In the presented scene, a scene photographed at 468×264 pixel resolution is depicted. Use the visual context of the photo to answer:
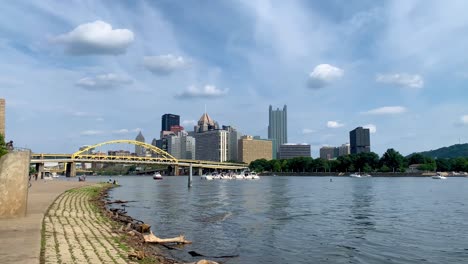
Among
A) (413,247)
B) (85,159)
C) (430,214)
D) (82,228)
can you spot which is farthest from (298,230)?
(85,159)

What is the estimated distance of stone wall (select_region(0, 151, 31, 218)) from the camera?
69.5ft

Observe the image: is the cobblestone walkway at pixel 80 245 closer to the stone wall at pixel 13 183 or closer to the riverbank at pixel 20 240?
the riverbank at pixel 20 240

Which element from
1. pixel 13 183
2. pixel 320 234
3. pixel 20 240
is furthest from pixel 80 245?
pixel 320 234

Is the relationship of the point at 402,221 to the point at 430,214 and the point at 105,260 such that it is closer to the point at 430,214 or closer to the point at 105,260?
the point at 430,214

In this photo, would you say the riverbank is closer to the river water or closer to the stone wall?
the stone wall

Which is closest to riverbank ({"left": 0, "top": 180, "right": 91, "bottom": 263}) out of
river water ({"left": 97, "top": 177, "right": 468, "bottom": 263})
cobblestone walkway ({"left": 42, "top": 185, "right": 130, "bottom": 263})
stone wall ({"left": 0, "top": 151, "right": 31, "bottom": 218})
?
cobblestone walkway ({"left": 42, "top": 185, "right": 130, "bottom": 263})

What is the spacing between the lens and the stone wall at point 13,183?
21.2m

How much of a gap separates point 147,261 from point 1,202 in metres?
10.2

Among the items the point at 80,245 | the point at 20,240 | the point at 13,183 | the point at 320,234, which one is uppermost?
the point at 13,183

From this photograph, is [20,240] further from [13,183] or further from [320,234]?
[320,234]

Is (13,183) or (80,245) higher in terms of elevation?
(13,183)

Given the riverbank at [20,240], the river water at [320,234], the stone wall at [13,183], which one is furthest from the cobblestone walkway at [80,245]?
the river water at [320,234]

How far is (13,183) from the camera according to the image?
2133cm

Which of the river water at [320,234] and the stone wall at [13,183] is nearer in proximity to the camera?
the river water at [320,234]
